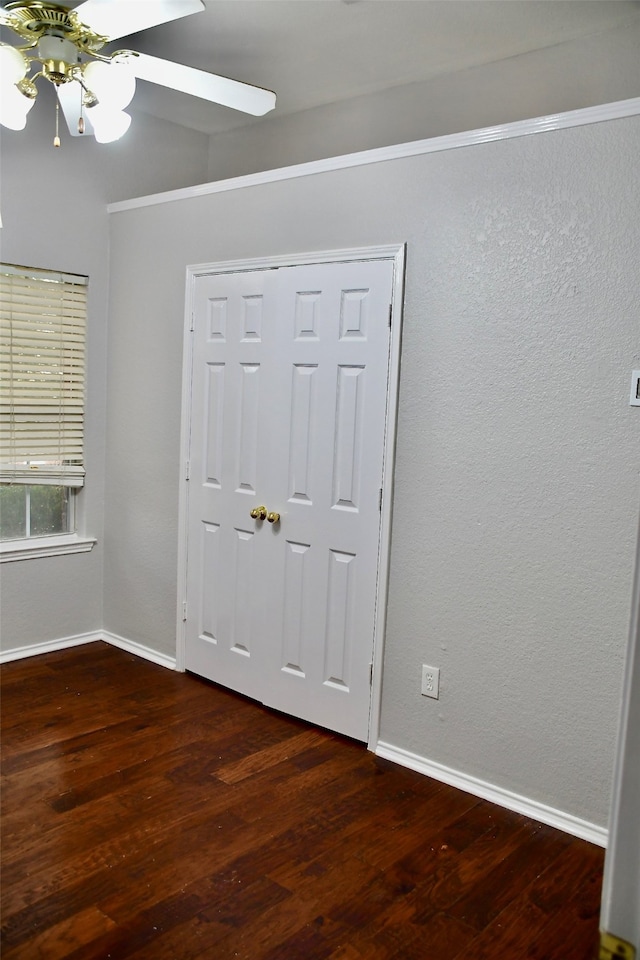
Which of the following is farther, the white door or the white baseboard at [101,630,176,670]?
the white baseboard at [101,630,176,670]

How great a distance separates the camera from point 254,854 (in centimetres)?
237

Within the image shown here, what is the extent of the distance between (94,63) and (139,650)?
2.83 meters

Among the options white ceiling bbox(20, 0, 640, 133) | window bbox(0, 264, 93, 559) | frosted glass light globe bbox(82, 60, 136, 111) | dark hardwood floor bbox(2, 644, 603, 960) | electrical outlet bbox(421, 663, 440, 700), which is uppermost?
white ceiling bbox(20, 0, 640, 133)

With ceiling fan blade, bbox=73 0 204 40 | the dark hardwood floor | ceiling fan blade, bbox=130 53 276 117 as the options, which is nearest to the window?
the dark hardwood floor

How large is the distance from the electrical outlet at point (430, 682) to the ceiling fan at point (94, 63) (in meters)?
2.16

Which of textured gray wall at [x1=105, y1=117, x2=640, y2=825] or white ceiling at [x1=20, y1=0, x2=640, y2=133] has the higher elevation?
white ceiling at [x1=20, y1=0, x2=640, y2=133]

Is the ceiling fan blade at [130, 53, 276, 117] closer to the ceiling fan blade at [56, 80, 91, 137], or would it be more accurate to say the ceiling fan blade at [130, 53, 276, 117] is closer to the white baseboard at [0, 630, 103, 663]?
the ceiling fan blade at [56, 80, 91, 137]

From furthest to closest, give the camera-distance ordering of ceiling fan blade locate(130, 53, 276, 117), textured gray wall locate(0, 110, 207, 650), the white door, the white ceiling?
1. textured gray wall locate(0, 110, 207, 650)
2. the white door
3. the white ceiling
4. ceiling fan blade locate(130, 53, 276, 117)

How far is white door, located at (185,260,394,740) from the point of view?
308 centimetres

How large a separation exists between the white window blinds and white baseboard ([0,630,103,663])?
0.85m

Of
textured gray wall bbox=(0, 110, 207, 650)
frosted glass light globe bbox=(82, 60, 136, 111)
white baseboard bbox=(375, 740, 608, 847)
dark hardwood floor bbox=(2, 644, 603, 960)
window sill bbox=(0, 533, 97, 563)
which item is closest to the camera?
dark hardwood floor bbox=(2, 644, 603, 960)

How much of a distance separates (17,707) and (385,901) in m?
1.94

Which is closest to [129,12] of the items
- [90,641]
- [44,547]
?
[44,547]

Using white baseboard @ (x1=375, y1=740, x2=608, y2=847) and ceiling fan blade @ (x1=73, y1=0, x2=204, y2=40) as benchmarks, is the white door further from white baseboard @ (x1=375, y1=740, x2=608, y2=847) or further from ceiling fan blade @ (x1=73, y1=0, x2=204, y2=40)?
ceiling fan blade @ (x1=73, y1=0, x2=204, y2=40)
